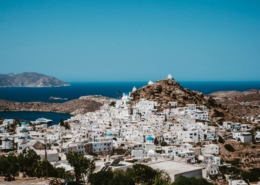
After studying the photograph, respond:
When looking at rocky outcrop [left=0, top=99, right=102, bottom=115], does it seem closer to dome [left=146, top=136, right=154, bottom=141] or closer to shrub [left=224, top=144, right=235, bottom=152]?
dome [left=146, top=136, right=154, bottom=141]

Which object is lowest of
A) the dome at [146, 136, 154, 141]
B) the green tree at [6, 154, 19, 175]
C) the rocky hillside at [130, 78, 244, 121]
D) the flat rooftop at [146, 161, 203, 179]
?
the dome at [146, 136, 154, 141]

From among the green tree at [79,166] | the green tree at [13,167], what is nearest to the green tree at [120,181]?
the green tree at [79,166]

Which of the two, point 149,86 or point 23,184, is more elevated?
point 149,86

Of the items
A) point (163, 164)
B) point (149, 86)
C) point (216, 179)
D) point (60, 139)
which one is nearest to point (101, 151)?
point (60, 139)

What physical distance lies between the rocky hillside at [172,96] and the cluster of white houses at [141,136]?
2548 millimetres

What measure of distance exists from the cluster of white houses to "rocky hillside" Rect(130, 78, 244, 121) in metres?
2.55

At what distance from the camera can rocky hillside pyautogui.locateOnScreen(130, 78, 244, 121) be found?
63.1m

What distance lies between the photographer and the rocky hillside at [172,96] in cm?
6306

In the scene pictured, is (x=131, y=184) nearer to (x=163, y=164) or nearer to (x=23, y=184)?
(x=23, y=184)

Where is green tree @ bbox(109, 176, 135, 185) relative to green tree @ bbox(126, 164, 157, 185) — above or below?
above

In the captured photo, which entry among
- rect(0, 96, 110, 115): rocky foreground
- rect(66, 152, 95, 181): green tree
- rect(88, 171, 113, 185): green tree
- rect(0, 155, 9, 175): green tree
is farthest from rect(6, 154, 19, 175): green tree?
rect(0, 96, 110, 115): rocky foreground

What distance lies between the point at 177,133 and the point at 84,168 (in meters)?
27.3

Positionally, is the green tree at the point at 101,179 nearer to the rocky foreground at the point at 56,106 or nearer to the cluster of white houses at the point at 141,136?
the cluster of white houses at the point at 141,136

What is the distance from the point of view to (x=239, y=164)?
136ft
